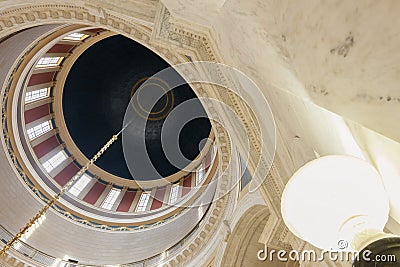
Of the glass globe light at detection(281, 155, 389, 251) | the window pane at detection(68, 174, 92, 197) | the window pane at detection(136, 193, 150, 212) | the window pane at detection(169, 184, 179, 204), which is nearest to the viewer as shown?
the glass globe light at detection(281, 155, 389, 251)

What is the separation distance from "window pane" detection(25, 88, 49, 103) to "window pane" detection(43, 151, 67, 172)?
104 inches

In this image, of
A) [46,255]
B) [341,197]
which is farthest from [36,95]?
[341,197]

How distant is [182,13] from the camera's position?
2.59 meters

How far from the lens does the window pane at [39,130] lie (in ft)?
41.3

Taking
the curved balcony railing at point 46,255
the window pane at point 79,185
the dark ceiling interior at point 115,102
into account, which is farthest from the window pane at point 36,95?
the curved balcony railing at point 46,255

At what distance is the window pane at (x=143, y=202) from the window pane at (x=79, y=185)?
8.64 feet

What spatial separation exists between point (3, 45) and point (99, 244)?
7.14 meters

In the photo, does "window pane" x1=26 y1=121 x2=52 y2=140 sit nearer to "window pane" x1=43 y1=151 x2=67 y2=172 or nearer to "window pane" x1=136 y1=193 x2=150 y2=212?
"window pane" x1=43 y1=151 x2=67 y2=172

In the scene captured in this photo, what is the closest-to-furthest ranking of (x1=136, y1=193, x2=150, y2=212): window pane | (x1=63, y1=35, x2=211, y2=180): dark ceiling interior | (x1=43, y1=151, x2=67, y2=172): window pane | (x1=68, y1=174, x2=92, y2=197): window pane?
(x1=43, y1=151, x2=67, y2=172): window pane < (x1=68, y1=174, x2=92, y2=197): window pane < (x1=136, y1=193, x2=150, y2=212): window pane < (x1=63, y1=35, x2=211, y2=180): dark ceiling interior

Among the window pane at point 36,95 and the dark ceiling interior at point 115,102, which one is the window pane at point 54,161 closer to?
the dark ceiling interior at point 115,102

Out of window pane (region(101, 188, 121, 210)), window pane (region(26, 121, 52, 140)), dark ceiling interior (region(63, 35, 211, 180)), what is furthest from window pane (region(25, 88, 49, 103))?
window pane (region(101, 188, 121, 210))

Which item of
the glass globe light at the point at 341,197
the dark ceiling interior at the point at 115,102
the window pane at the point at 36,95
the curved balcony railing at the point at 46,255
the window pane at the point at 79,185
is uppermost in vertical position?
the dark ceiling interior at the point at 115,102

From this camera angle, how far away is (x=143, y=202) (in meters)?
14.3

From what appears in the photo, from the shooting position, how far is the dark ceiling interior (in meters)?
15.9
